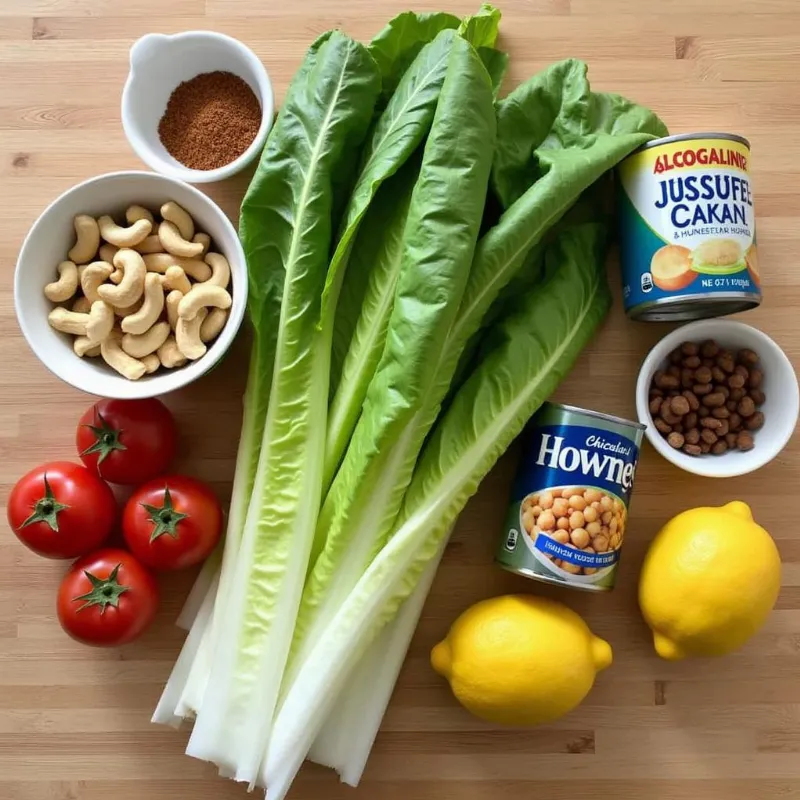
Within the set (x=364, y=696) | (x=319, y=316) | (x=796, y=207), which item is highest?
(x=796, y=207)

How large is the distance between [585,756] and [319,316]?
2.31 feet

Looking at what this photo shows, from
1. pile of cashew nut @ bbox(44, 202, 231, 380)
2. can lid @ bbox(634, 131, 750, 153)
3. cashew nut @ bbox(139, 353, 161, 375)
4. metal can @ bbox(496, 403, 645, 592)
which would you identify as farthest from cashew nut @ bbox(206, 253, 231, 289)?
can lid @ bbox(634, 131, 750, 153)

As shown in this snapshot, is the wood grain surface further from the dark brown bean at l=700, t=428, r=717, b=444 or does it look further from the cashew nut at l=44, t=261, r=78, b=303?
the cashew nut at l=44, t=261, r=78, b=303

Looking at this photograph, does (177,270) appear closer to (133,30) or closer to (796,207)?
(133,30)

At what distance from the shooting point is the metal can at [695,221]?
3.23ft

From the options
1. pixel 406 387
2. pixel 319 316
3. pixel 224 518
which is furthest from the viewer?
pixel 224 518

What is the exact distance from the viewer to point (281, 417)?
101cm

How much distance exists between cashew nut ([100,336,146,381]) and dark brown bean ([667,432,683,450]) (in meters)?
0.68

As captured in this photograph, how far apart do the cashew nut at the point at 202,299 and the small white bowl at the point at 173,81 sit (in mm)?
168

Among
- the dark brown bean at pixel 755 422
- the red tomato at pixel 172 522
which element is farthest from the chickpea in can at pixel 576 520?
the red tomato at pixel 172 522

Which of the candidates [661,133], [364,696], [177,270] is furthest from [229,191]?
[364,696]

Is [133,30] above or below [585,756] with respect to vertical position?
above

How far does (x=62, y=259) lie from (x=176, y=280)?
16cm

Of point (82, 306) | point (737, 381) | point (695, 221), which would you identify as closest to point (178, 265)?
point (82, 306)
